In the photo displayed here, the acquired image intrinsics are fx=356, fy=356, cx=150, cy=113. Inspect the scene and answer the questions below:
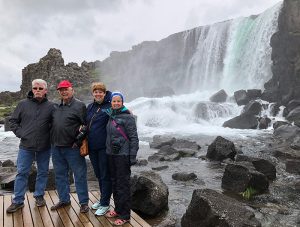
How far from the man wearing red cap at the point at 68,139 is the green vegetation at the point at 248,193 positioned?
260 inches

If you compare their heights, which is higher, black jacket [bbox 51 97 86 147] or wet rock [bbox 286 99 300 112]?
black jacket [bbox 51 97 86 147]

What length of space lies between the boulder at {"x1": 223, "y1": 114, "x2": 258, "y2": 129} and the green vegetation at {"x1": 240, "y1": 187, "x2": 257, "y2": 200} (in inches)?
829

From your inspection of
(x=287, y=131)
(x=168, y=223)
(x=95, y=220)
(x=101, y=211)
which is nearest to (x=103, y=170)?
(x=101, y=211)

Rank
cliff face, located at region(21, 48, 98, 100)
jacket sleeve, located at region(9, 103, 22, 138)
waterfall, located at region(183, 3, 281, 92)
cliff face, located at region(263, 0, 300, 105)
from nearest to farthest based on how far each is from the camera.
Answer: jacket sleeve, located at region(9, 103, 22, 138)
cliff face, located at region(263, 0, 300, 105)
waterfall, located at region(183, 3, 281, 92)
cliff face, located at region(21, 48, 98, 100)

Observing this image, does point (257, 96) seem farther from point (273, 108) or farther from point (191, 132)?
point (191, 132)

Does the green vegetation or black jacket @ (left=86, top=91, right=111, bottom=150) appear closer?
black jacket @ (left=86, top=91, right=111, bottom=150)

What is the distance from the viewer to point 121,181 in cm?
669

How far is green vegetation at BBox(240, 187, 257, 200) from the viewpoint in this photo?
12.0 metres

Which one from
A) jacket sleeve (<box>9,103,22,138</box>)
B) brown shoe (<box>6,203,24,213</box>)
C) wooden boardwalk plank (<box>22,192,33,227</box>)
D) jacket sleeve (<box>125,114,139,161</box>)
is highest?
jacket sleeve (<box>9,103,22,138</box>)

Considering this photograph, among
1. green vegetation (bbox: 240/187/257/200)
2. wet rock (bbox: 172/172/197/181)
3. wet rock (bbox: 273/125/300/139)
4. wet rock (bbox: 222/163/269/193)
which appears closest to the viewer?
green vegetation (bbox: 240/187/257/200)

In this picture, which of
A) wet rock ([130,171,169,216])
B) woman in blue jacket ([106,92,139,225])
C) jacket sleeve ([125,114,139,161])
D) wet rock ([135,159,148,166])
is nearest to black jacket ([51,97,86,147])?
woman in blue jacket ([106,92,139,225])

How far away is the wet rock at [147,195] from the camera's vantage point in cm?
969

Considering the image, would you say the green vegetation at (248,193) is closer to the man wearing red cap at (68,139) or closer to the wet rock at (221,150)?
the wet rock at (221,150)

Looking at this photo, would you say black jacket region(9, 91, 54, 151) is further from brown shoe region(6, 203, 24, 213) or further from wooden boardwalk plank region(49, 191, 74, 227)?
wooden boardwalk plank region(49, 191, 74, 227)
